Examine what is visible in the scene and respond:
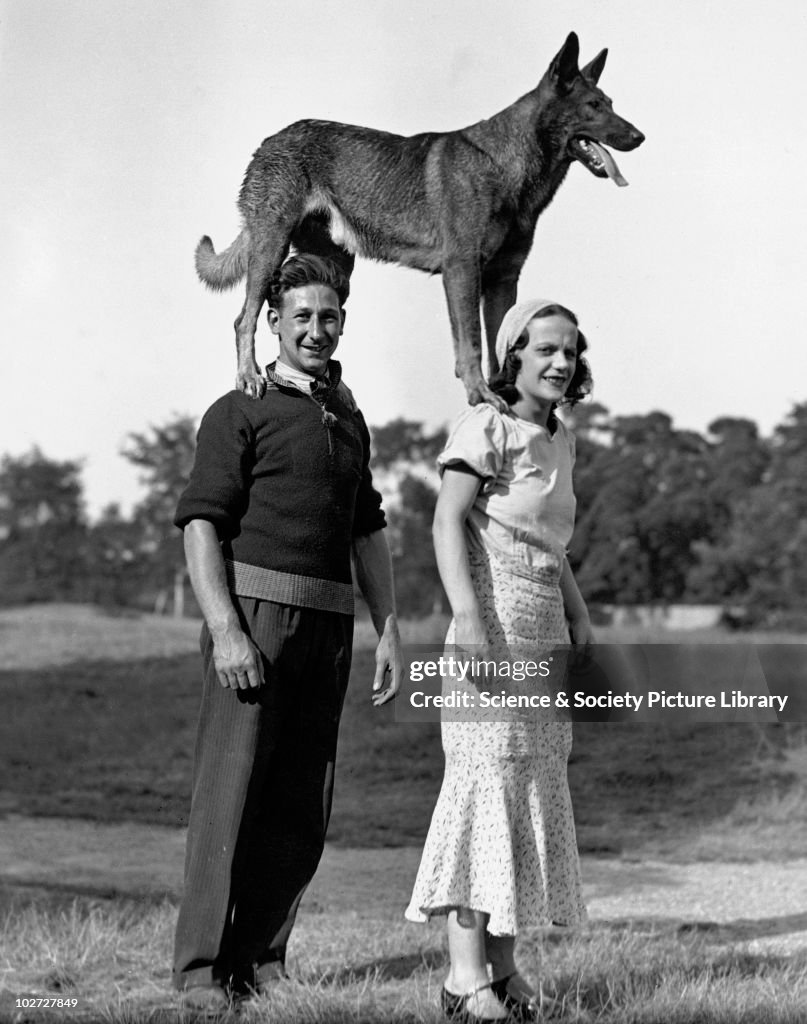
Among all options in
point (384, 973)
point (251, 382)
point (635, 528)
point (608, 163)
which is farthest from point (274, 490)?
point (635, 528)

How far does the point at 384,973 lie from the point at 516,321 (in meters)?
2.11

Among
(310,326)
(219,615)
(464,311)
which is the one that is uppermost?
(464,311)

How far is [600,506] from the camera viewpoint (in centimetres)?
1087

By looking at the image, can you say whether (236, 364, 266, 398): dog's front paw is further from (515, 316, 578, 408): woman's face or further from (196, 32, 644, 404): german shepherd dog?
(515, 316, 578, 408): woman's face

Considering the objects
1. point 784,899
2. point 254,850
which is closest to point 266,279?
point 254,850

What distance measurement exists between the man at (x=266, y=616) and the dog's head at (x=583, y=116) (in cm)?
73

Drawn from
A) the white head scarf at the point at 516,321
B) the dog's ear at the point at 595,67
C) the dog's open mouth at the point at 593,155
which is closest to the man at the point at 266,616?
the white head scarf at the point at 516,321

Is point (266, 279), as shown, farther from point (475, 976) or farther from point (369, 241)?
point (475, 976)

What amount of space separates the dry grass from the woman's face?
61.2 inches

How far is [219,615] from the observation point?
2.98 m

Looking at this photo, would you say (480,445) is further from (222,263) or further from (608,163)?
(222,263)

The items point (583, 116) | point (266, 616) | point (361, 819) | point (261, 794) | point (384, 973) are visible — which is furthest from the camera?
point (361, 819)

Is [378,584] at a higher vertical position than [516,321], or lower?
lower

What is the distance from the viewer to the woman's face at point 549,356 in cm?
303
